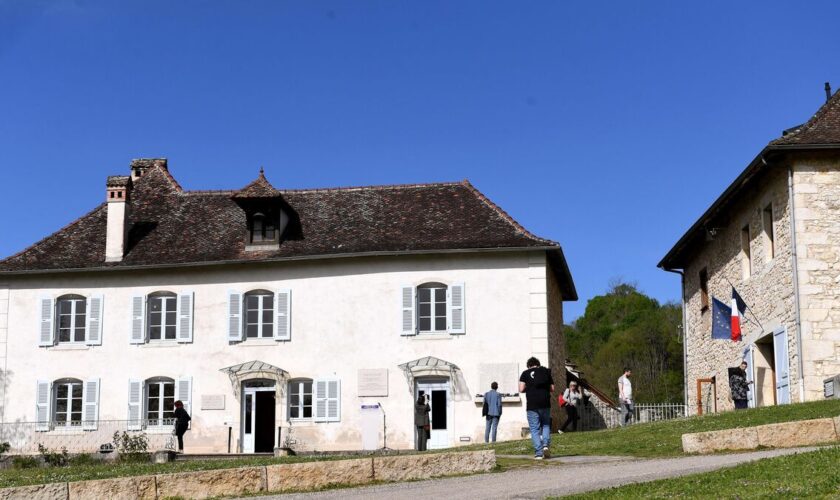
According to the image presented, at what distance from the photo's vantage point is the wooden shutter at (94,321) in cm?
3180

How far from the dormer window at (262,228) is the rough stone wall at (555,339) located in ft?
23.9

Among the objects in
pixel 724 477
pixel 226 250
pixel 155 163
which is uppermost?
pixel 155 163

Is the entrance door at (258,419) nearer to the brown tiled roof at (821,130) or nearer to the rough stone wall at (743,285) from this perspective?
the rough stone wall at (743,285)

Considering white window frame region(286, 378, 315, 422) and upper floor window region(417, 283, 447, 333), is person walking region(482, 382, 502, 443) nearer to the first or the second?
upper floor window region(417, 283, 447, 333)

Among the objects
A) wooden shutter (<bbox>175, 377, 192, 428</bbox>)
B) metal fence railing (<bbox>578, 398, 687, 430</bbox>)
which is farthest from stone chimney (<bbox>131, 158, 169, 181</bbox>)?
metal fence railing (<bbox>578, 398, 687, 430</bbox>)

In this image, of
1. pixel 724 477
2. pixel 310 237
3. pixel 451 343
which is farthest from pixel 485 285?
pixel 724 477

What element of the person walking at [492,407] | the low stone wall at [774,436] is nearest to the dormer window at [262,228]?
the person walking at [492,407]

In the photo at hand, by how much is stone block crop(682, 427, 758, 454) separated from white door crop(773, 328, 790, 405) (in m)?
8.91

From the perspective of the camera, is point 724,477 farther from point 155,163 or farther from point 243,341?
point 155,163

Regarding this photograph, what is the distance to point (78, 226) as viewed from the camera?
3406 cm

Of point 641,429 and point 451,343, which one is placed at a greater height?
point 451,343

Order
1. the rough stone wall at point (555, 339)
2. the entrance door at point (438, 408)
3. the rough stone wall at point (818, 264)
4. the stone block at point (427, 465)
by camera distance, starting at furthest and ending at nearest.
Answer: the rough stone wall at point (555, 339) → the entrance door at point (438, 408) → the rough stone wall at point (818, 264) → the stone block at point (427, 465)

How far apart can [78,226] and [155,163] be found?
3.75m

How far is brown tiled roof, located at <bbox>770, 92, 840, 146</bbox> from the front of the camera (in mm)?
23539
